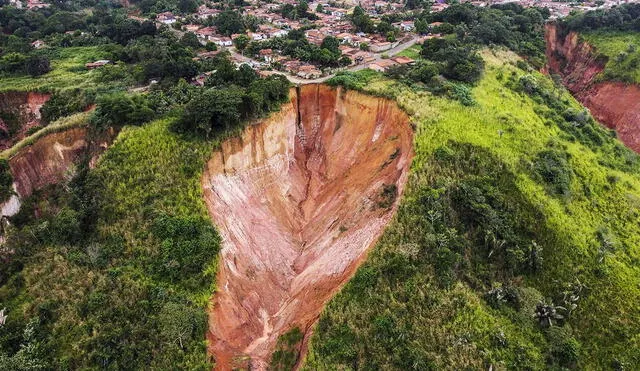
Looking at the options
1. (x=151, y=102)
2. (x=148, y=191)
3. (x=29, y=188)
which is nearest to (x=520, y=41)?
(x=151, y=102)

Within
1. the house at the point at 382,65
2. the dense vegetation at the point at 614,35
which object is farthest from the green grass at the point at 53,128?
the dense vegetation at the point at 614,35

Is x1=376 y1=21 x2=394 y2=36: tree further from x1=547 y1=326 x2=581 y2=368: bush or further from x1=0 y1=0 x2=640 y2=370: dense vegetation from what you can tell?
x1=547 y1=326 x2=581 y2=368: bush

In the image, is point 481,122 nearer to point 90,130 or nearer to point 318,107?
point 318,107

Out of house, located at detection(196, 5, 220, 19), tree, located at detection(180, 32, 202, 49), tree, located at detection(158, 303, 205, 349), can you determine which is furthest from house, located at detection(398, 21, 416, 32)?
tree, located at detection(158, 303, 205, 349)

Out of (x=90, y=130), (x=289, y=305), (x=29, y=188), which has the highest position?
(x=90, y=130)

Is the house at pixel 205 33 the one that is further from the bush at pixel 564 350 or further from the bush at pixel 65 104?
the bush at pixel 564 350

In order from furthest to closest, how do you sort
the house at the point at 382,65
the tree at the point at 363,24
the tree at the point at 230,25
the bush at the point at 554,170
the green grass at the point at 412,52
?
1. the tree at the point at 363,24
2. the tree at the point at 230,25
3. the green grass at the point at 412,52
4. the house at the point at 382,65
5. the bush at the point at 554,170

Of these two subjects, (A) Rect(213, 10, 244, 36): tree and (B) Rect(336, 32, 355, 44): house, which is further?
(A) Rect(213, 10, 244, 36): tree
